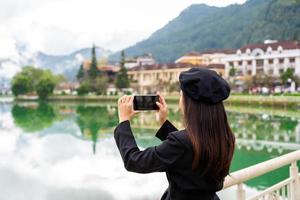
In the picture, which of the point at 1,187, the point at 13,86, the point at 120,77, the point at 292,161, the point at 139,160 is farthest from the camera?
the point at 13,86

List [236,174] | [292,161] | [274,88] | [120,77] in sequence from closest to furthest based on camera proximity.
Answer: [236,174] → [292,161] → [274,88] → [120,77]

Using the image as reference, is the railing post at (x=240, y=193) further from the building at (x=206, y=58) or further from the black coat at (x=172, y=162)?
the building at (x=206, y=58)

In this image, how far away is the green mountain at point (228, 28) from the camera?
50719 millimetres

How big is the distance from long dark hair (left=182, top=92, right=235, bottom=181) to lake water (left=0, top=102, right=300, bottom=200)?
1.46m

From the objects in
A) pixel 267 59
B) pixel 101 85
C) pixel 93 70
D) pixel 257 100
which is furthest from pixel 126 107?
pixel 93 70

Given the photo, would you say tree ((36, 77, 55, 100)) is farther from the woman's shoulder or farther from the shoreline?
the woman's shoulder

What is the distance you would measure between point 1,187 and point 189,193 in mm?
6790

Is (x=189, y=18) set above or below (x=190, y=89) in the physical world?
above

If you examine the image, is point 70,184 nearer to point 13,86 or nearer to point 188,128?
point 188,128

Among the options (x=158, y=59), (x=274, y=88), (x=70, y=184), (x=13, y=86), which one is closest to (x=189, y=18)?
(x=158, y=59)

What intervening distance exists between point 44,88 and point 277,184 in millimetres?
40865

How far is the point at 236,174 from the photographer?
143 cm

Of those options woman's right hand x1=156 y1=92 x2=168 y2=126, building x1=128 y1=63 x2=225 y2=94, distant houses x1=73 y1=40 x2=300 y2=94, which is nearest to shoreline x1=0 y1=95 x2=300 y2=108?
distant houses x1=73 y1=40 x2=300 y2=94

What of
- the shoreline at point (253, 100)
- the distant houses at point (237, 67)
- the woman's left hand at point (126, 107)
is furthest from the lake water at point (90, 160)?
the distant houses at point (237, 67)
